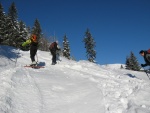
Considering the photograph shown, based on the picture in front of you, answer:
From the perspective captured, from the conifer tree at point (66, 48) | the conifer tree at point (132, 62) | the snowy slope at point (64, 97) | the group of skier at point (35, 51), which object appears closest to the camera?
the snowy slope at point (64, 97)

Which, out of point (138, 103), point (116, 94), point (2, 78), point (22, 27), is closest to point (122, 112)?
point (138, 103)

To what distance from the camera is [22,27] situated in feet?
172

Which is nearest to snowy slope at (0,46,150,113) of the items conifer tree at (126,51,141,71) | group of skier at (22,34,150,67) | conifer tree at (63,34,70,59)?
group of skier at (22,34,150,67)

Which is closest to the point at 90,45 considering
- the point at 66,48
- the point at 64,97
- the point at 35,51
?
the point at 66,48

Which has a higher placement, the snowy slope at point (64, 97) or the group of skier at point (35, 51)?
the group of skier at point (35, 51)

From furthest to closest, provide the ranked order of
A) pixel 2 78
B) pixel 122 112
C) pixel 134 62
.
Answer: pixel 134 62
pixel 2 78
pixel 122 112

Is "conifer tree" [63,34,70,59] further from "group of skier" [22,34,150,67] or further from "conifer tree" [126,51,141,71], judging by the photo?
"group of skier" [22,34,150,67]

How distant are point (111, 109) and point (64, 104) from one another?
2307mm

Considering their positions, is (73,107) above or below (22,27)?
below

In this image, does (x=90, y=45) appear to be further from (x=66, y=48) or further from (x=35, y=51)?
(x=35, y=51)

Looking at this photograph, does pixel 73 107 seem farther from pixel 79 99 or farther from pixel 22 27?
pixel 22 27

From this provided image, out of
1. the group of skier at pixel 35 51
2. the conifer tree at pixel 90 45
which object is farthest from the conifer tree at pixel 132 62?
the group of skier at pixel 35 51

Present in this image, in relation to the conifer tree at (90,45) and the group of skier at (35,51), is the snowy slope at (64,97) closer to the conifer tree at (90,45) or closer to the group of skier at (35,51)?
the group of skier at (35,51)

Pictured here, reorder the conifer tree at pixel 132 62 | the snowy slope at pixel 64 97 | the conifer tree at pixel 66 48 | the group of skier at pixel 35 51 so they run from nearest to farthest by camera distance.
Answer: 1. the snowy slope at pixel 64 97
2. the group of skier at pixel 35 51
3. the conifer tree at pixel 132 62
4. the conifer tree at pixel 66 48
